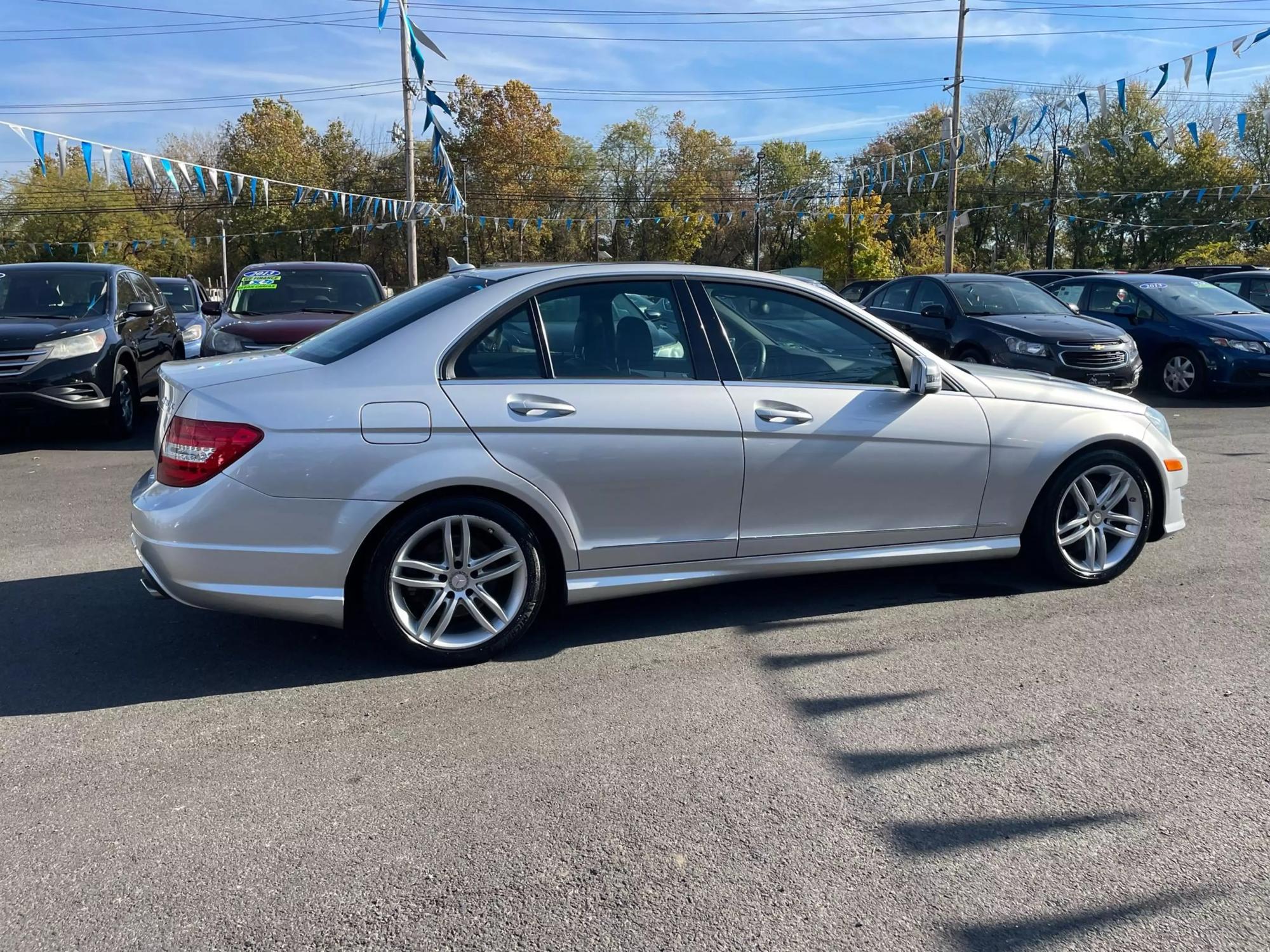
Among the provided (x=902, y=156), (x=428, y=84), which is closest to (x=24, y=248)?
(x=428, y=84)

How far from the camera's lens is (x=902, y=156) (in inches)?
1116

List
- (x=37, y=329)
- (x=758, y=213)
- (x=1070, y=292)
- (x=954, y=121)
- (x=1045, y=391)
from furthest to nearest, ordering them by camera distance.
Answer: (x=758, y=213)
(x=954, y=121)
(x=1070, y=292)
(x=37, y=329)
(x=1045, y=391)

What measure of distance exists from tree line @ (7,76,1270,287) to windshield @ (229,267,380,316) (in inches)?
1360

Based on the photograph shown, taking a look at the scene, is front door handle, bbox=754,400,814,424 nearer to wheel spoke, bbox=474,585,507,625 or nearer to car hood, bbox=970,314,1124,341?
wheel spoke, bbox=474,585,507,625

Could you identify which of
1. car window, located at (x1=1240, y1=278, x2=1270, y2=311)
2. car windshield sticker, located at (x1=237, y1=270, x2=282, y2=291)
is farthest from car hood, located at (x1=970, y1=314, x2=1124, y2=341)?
car windshield sticker, located at (x1=237, y1=270, x2=282, y2=291)

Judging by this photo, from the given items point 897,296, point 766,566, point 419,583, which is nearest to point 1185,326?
point 897,296

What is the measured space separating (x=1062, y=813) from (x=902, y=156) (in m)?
28.0

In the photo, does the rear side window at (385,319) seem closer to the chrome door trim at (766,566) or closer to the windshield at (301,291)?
the chrome door trim at (766,566)

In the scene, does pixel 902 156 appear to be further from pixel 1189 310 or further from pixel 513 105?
pixel 513 105

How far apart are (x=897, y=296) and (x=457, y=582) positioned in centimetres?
1081

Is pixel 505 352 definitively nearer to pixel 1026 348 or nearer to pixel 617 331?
pixel 617 331

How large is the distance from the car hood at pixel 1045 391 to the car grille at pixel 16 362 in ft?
25.7

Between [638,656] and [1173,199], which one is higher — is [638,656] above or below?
below

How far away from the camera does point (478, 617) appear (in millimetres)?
→ 4059
